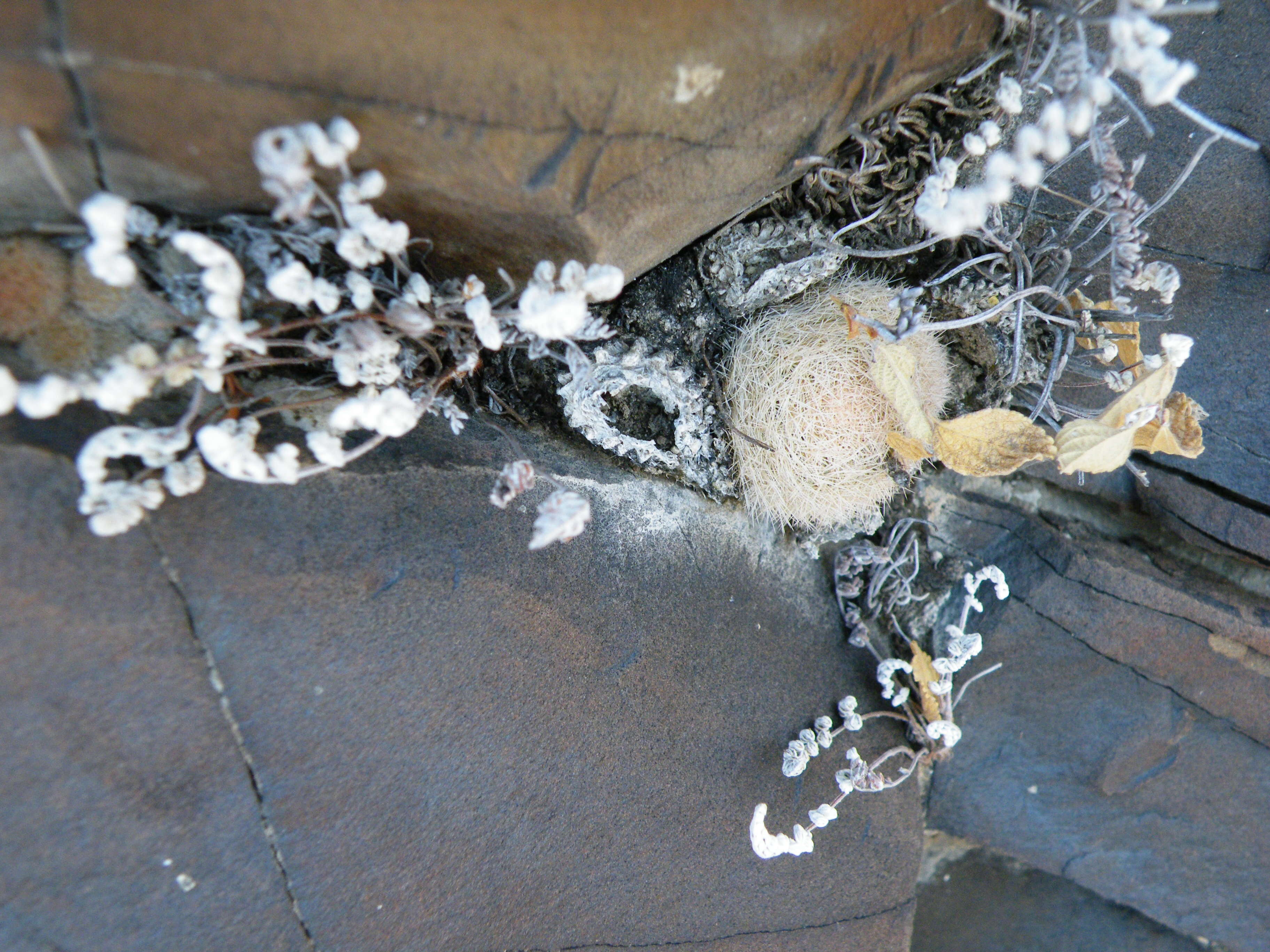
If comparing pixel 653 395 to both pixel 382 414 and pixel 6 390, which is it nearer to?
pixel 382 414

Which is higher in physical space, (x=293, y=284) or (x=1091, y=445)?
(x=293, y=284)

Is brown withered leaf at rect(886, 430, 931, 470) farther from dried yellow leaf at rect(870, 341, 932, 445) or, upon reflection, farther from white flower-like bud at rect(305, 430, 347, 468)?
white flower-like bud at rect(305, 430, 347, 468)

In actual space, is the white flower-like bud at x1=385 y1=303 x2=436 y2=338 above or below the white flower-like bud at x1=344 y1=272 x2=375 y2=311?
below

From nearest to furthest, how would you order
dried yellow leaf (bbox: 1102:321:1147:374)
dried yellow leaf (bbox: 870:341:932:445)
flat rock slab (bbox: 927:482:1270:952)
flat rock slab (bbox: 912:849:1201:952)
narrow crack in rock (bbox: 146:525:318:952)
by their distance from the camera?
narrow crack in rock (bbox: 146:525:318:952)
dried yellow leaf (bbox: 870:341:932:445)
dried yellow leaf (bbox: 1102:321:1147:374)
flat rock slab (bbox: 927:482:1270:952)
flat rock slab (bbox: 912:849:1201:952)

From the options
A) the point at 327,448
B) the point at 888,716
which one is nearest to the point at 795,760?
the point at 888,716

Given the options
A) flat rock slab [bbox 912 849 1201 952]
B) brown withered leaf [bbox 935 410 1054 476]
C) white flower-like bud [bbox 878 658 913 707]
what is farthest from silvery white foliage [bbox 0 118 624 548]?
flat rock slab [bbox 912 849 1201 952]

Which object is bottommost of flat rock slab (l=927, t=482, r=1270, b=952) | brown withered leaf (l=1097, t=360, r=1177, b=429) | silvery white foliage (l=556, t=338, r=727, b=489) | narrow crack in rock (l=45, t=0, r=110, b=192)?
flat rock slab (l=927, t=482, r=1270, b=952)
